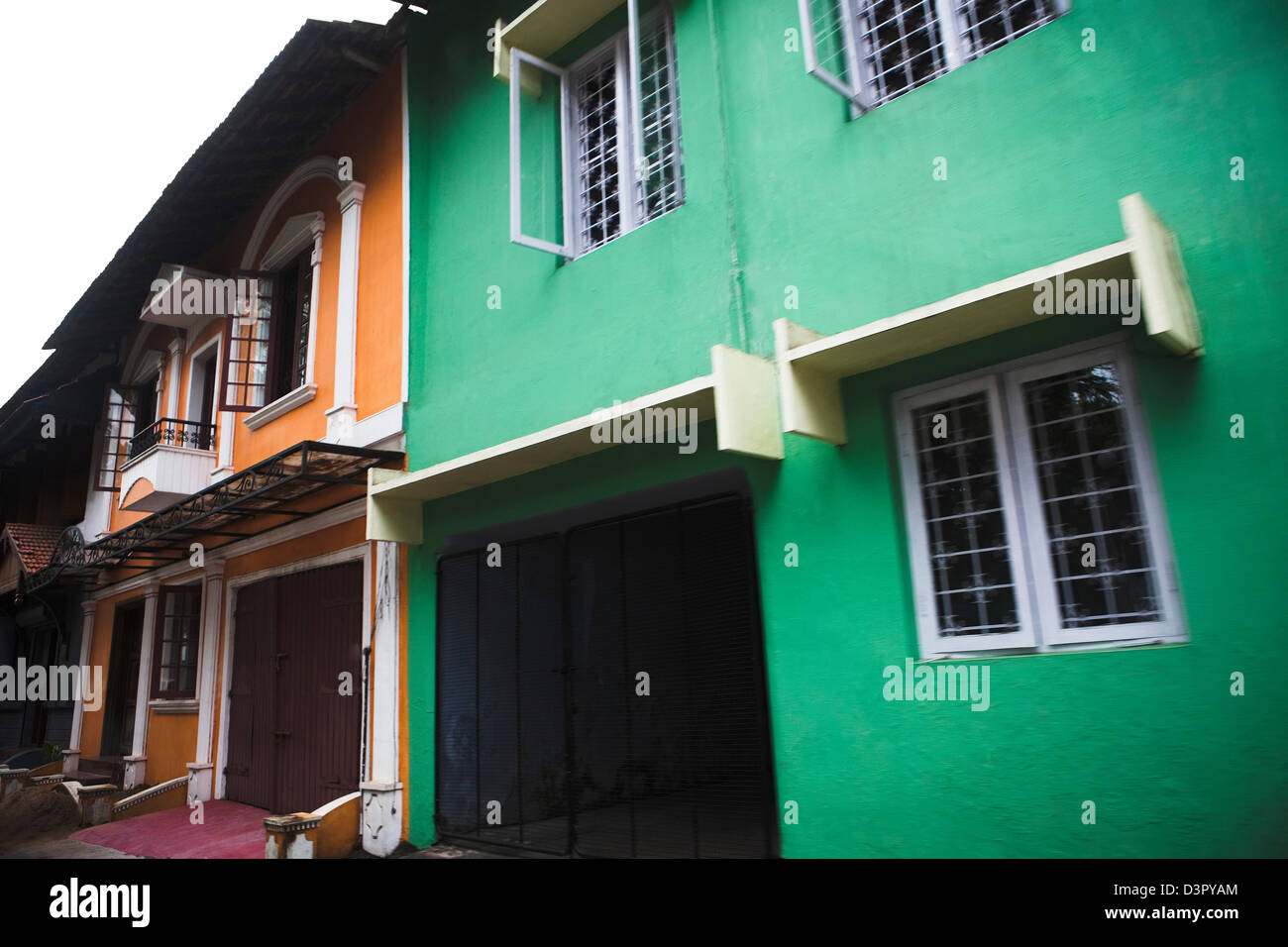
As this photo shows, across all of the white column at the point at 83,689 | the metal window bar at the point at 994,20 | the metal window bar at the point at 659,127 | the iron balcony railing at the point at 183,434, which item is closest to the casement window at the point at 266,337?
the iron balcony railing at the point at 183,434

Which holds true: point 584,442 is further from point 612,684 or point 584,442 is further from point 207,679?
point 207,679

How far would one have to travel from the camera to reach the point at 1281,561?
139 inches

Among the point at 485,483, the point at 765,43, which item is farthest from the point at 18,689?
the point at 765,43

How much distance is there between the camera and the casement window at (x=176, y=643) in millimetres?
11891

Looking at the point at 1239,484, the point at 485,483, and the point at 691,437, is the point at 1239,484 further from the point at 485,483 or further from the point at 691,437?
the point at 485,483

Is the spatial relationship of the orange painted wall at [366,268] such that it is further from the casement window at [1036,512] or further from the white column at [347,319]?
the casement window at [1036,512]

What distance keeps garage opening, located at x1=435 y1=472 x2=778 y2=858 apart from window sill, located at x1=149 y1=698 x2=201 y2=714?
18.3 ft

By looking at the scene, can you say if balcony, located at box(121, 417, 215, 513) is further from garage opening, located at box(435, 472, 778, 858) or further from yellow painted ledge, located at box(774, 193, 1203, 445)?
yellow painted ledge, located at box(774, 193, 1203, 445)

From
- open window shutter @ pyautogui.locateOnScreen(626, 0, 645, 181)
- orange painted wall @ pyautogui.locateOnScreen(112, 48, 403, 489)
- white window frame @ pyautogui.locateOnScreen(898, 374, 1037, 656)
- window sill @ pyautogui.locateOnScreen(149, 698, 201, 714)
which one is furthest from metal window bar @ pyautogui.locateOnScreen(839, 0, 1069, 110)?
window sill @ pyautogui.locateOnScreen(149, 698, 201, 714)

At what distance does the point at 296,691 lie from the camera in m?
9.31

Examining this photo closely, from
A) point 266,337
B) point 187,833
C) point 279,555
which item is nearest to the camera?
point 187,833

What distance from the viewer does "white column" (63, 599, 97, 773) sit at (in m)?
13.9

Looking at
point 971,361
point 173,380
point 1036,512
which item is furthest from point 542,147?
point 173,380

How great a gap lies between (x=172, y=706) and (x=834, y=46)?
11162mm
